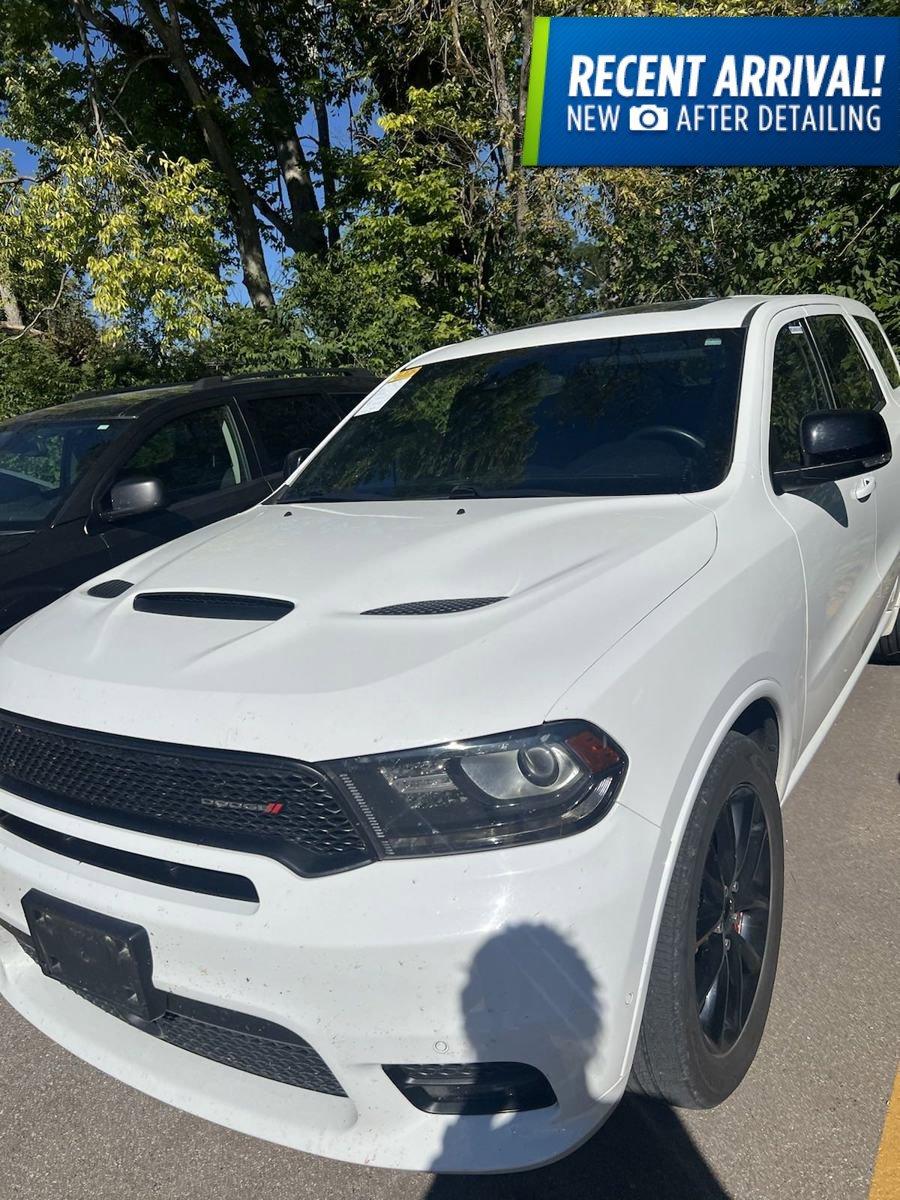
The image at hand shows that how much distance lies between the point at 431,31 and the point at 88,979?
1240 cm

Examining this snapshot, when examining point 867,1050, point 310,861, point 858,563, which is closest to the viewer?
point 310,861

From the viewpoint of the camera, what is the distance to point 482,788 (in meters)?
1.62

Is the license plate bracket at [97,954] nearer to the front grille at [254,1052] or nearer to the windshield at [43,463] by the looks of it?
the front grille at [254,1052]

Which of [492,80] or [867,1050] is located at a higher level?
[492,80]

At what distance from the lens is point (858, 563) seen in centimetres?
316

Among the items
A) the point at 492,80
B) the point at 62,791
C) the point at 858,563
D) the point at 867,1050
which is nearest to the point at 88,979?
the point at 62,791

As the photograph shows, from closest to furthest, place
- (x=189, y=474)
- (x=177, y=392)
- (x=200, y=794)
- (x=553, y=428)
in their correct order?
(x=200, y=794)
(x=553, y=428)
(x=189, y=474)
(x=177, y=392)

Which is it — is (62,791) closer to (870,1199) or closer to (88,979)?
(88,979)

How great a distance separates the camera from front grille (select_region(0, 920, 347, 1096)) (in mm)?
1740

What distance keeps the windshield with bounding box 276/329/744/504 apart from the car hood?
22cm

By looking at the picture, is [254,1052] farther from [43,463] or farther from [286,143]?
[286,143]

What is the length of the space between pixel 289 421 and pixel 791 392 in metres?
3.23

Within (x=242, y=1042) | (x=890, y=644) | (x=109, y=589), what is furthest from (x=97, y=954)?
(x=890, y=644)

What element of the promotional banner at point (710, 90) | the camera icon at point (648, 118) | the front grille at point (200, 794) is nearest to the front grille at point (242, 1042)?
the front grille at point (200, 794)
